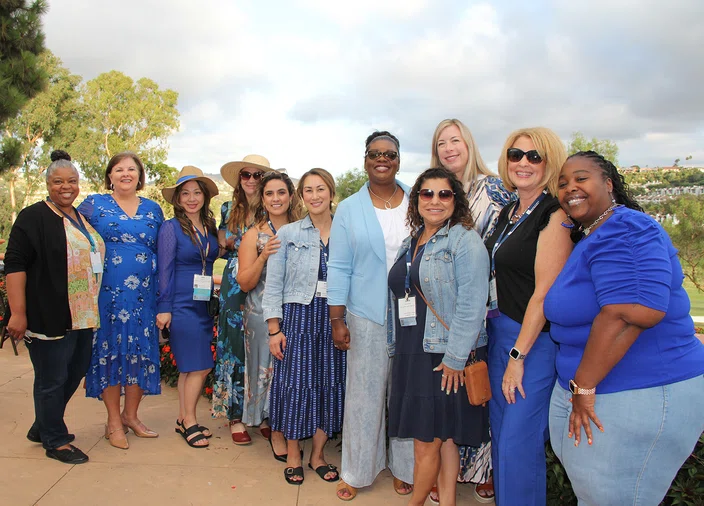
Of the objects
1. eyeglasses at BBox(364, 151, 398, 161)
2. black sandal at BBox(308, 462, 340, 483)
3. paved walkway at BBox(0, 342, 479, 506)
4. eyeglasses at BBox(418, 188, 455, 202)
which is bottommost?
paved walkway at BBox(0, 342, 479, 506)

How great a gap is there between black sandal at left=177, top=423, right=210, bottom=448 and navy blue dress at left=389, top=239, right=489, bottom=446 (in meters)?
1.86

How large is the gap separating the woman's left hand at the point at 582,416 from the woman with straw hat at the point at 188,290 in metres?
2.87

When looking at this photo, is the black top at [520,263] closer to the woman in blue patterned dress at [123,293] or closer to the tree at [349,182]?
the woman in blue patterned dress at [123,293]

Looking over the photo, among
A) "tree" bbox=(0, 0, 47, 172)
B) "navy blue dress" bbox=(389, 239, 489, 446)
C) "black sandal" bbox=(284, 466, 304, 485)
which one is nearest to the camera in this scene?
"navy blue dress" bbox=(389, 239, 489, 446)

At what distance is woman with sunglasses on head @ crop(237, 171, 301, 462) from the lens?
12.7ft

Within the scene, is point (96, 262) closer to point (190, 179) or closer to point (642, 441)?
point (190, 179)

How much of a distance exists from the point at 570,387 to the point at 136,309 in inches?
122

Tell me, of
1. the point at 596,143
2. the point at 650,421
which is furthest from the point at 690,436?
the point at 596,143

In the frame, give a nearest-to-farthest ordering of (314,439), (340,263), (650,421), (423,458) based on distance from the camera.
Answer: (650,421) < (423,458) < (340,263) < (314,439)

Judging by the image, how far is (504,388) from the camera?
8.91 feet

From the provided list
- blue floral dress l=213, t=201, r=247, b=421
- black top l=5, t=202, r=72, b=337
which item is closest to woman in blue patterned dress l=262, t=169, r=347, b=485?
blue floral dress l=213, t=201, r=247, b=421

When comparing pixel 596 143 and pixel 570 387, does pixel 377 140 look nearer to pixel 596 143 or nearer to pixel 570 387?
pixel 570 387

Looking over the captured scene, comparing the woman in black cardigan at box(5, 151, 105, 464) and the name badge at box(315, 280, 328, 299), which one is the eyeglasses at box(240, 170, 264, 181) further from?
the name badge at box(315, 280, 328, 299)

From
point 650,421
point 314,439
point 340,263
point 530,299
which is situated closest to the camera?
point 650,421
